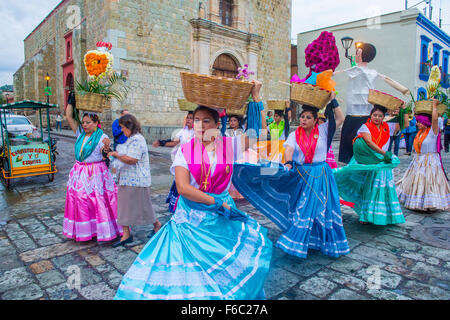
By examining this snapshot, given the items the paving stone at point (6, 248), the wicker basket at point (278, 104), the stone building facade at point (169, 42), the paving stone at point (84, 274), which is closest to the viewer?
the paving stone at point (84, 274)

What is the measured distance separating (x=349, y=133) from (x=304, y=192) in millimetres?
1675

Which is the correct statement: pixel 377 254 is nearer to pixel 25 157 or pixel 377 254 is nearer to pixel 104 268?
pixel 104 268

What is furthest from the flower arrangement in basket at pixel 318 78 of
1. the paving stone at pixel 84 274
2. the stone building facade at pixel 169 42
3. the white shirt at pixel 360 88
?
the stone building facade at pixel 169 42

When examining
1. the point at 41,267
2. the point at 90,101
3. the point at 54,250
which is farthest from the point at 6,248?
the point at 90,101

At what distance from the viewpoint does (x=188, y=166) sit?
242 centimetres

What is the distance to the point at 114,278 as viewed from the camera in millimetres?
3145

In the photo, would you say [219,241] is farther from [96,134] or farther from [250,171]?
[96,134]

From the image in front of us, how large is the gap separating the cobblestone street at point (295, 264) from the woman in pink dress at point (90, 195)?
0.62 ft

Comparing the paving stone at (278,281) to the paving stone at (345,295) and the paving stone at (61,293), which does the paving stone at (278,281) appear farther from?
the paving stone at (61,293)

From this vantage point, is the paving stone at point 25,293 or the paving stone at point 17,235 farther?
the paving stone at point 17,235

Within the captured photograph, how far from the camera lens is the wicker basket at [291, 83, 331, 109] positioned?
11.1 ft

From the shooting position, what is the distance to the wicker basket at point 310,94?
337cm
